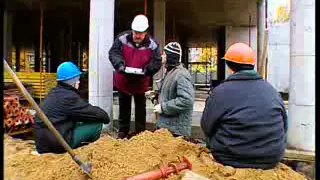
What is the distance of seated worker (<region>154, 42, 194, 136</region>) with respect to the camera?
4.61 metres

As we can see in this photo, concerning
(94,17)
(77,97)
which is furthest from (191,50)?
(77,97)

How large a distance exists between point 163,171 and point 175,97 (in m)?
1.74

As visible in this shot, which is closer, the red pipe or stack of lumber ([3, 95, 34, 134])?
stack of lumber ([3, 95, 34, 134])

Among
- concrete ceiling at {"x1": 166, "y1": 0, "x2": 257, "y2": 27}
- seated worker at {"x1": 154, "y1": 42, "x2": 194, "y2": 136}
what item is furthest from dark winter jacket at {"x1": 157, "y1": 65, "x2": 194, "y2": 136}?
concrete ceiling at {"x1": 166, "y1": 0, "x2": 257, "y2": 27}

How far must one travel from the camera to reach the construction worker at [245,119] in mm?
3199

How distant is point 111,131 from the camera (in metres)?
7.36

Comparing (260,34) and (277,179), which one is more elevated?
(260,34)

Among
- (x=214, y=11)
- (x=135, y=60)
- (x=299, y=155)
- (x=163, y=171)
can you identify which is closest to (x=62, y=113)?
(x=163, y=171)

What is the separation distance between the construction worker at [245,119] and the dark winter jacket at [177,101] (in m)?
1.29

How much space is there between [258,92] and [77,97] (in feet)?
5.83

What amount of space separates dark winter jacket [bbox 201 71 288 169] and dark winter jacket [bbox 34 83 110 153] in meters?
1.43

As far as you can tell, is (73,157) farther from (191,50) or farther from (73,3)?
→ (191,50)

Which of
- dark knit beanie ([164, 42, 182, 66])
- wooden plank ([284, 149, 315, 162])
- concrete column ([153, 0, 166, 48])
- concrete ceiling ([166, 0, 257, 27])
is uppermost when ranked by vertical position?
concrete ceiling ([166, 0, 257, 27])

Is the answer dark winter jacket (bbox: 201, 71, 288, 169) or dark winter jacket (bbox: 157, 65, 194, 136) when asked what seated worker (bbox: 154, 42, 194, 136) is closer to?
dark winter jacket (bbox: 157, 65, 194, 136)
